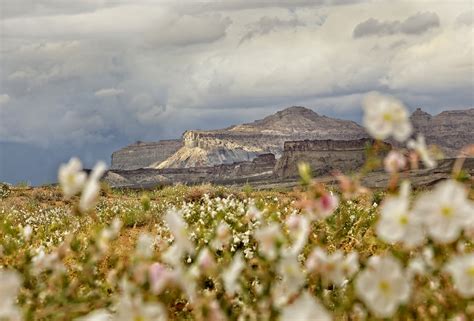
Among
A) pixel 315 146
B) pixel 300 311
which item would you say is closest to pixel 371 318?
pixel 300 311

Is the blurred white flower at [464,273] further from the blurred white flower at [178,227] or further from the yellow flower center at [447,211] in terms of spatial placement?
the blurred white flower at [178,227]

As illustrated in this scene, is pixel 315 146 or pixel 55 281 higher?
pixel 315 146

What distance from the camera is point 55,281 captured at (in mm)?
4105

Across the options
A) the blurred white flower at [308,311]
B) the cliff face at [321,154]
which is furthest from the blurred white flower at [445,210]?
the cliff face at [321,154]

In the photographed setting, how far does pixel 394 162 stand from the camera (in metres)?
2.96

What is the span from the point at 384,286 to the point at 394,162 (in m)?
0.67

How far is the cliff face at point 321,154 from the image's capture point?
17000cm

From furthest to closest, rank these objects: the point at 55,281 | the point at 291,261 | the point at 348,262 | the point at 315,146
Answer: the point at 315,146 < the point at 55,281 < the point at 348,262 < the point at 291,261

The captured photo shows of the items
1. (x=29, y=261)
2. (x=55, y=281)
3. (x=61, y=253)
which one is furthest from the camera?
(x=29, y=261)

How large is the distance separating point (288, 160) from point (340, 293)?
6827 inches

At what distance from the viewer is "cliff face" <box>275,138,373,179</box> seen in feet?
558

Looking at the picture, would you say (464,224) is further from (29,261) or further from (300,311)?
(29,261)

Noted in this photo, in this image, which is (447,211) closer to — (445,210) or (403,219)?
(445,210)

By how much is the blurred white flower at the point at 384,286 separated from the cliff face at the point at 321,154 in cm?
16503
